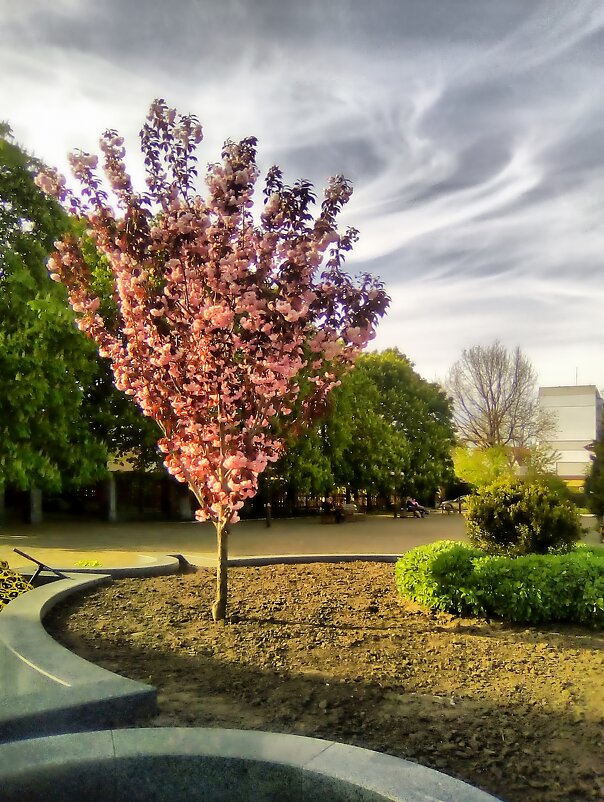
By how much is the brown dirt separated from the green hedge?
0.20 metres

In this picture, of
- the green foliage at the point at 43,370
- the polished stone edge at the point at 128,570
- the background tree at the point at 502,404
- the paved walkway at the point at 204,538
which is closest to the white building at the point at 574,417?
the background tree at the point at 502,404

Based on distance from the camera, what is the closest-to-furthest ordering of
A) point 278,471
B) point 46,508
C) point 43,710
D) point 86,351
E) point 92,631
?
point 43,710 < point 92,631 < point 86,351 < point 278,471 < point 46,508

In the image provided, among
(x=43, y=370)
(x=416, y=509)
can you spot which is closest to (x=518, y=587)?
(x=43, y=370)

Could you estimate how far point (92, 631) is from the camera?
19.7 feet

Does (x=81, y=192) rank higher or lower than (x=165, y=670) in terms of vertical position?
higher

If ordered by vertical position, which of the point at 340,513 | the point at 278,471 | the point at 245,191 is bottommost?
the point at 340,513

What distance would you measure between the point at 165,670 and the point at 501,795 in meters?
2.60

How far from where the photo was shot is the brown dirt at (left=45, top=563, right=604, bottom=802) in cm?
379

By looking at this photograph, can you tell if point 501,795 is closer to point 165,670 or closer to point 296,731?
point 296,731

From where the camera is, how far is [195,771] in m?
2.96

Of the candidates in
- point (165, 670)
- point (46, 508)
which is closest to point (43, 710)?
point (165, 670)

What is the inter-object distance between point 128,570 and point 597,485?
14.5 m

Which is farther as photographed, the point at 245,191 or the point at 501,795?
the point at 245,191

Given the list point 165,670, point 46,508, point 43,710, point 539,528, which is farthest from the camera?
point 46,508
